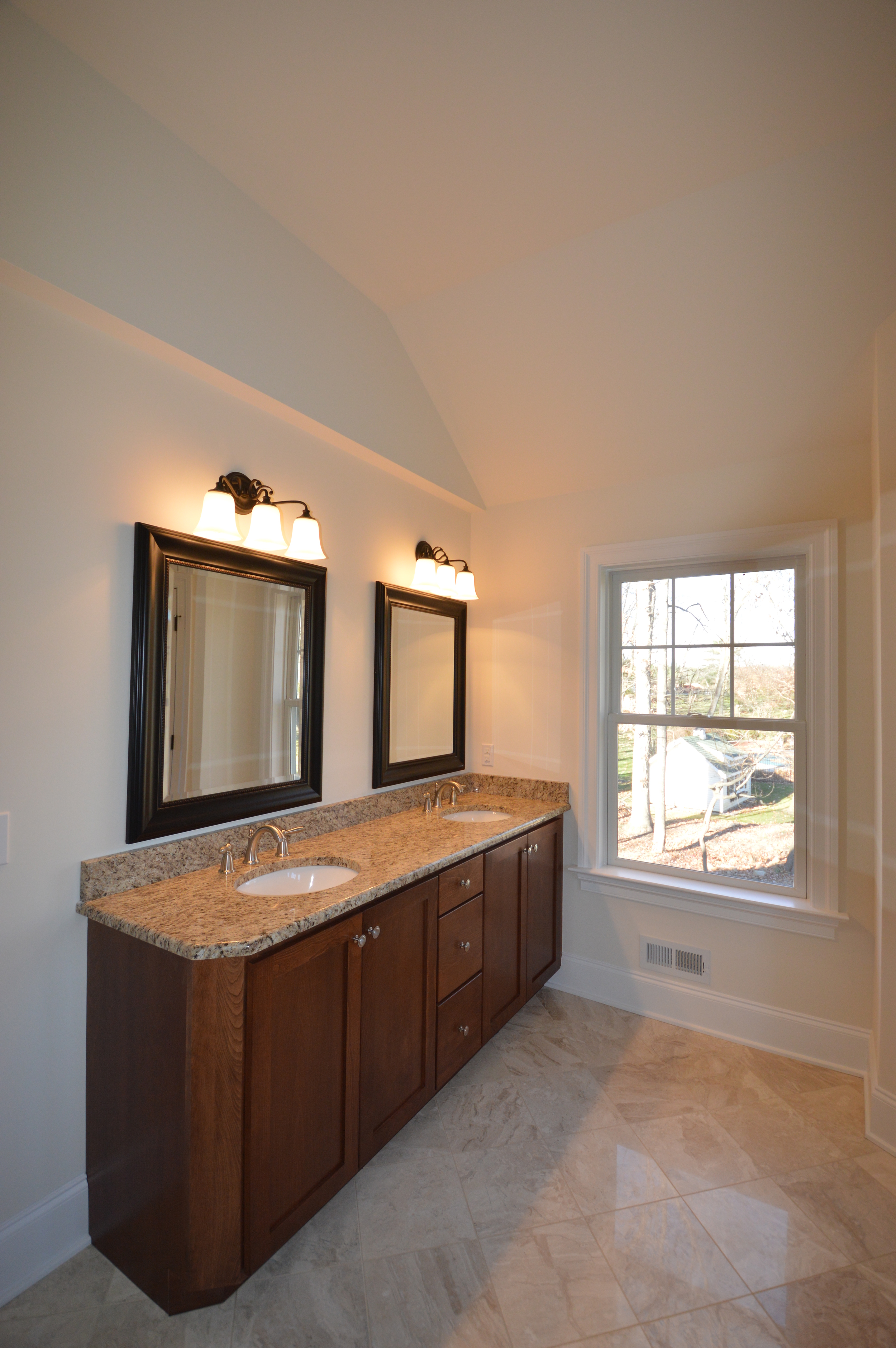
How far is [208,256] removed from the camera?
1.72 m

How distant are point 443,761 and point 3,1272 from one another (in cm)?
213

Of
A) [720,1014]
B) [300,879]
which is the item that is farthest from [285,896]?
[720,1014]

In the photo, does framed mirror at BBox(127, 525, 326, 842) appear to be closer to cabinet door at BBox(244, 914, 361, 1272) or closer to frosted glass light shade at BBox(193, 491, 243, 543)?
frosted glass light shade at BBox(193, 491, 243, 543)

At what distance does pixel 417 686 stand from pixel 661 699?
1.15 m

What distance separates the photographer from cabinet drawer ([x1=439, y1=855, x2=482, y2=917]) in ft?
6.64

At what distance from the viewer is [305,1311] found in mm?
1409

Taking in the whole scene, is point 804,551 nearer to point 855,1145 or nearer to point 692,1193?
point 855,1145

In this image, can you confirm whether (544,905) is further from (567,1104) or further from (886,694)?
(886,694)

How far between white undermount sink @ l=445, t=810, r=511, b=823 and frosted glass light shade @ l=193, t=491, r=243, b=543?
1518mm

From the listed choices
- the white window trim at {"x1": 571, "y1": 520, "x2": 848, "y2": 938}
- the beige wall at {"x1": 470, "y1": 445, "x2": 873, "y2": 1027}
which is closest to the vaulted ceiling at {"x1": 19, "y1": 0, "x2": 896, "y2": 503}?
the beige wall at {"x1": 470, "y1": 445, "x2": 873, "y2": 1027}

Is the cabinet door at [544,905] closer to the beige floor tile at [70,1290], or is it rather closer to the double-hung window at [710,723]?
A: the double-hung window at [710,723]

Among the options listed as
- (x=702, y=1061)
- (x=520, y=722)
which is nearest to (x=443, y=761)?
(x=520, y=722)

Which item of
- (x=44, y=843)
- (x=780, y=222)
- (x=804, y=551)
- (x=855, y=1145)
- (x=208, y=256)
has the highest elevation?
(x=780, y=222)

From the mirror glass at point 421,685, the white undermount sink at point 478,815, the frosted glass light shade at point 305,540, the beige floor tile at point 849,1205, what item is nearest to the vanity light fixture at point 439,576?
the mirror glass at point 421,685
